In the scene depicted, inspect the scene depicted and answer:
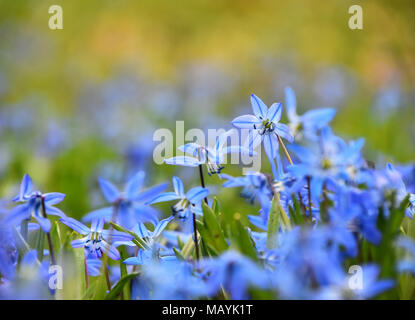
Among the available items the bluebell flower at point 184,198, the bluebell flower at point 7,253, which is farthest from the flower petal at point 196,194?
the bluebell flower at point 7,253

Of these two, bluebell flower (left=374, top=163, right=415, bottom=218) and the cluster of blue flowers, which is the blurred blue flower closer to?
the cluster of blue flowers

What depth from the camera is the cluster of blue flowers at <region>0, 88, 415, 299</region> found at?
2.39 feet

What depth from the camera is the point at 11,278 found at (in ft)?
2.87

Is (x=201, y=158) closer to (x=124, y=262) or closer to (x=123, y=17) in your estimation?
(x=124, y=262)

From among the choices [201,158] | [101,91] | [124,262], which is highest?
[101,91]

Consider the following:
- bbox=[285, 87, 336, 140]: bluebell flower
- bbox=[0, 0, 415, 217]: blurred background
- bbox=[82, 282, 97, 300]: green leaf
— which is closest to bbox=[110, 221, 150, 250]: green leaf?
bbox=[82, 282, 97, 300]: green leaf

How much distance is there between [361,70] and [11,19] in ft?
16.3

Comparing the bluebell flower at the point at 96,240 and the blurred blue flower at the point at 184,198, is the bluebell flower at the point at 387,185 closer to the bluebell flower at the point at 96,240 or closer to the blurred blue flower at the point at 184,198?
the blurred blue flower at the point at 184,198

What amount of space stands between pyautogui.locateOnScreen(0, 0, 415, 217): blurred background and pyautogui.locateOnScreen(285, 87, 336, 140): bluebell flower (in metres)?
1.34

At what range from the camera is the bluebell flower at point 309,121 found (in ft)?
3.03

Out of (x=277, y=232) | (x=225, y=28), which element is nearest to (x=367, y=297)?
(x=277, y=232)

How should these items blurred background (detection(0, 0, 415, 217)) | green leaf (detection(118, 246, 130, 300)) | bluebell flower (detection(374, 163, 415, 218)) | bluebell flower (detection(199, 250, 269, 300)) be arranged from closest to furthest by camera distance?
bluebell flower (detection(199, 250, 269, 300)), bluebell flower (detection(374, 163, 415, 218)), green leaf (detection(118, 246, 130, 300)), blurred background (detection(0, 0, 415, 217))

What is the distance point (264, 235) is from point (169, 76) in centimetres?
591

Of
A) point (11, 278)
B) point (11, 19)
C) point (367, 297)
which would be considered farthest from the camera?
point (11, 19)
